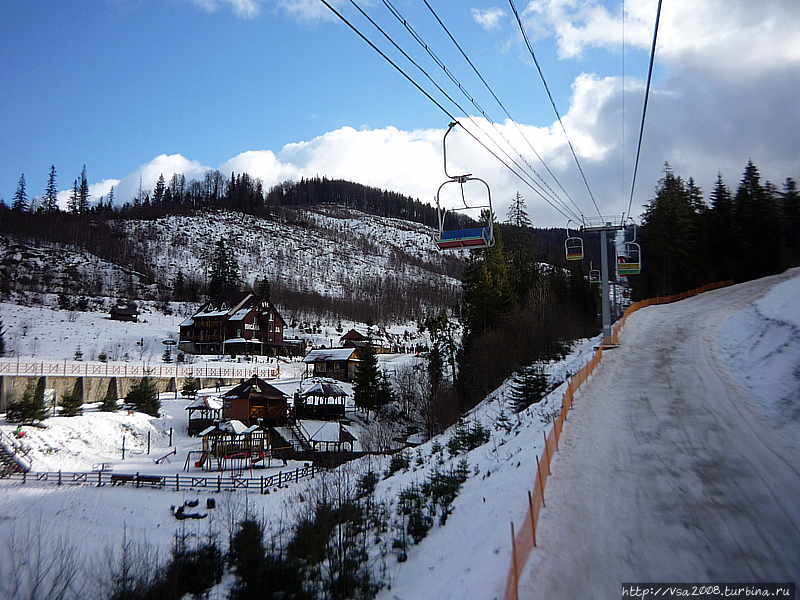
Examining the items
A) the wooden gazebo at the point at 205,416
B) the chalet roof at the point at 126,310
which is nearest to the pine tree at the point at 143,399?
the wooden gazebo at the point at 205,416

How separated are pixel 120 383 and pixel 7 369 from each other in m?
9.93

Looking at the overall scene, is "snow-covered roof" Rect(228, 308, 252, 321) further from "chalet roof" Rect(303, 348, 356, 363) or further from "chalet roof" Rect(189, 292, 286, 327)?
"chalet roof" Rect(303, 348, 356, 363)

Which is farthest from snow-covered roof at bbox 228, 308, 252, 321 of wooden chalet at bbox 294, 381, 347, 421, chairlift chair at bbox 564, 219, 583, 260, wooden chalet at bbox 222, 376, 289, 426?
chairlift chair at bbox 564, 219, 583, 260

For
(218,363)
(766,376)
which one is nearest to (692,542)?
(766,376)

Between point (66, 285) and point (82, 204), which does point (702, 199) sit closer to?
point (66, 285)

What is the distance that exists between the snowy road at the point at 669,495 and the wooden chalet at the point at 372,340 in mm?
64735

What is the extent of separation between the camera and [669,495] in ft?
33.9

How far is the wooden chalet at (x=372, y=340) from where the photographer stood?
282 ft

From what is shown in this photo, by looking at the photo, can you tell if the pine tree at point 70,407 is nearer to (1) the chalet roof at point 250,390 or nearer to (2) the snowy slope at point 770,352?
(1) the chalet roof at point 250,390

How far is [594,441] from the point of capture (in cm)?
1420

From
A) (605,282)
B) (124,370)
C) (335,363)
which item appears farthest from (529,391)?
(335,363)

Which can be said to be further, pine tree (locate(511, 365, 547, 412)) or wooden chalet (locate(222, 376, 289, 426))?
wooden chalet (locate(222, 376, 289, 426))

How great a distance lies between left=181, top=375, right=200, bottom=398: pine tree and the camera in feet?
172

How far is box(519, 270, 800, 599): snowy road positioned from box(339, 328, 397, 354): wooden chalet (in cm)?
6474
